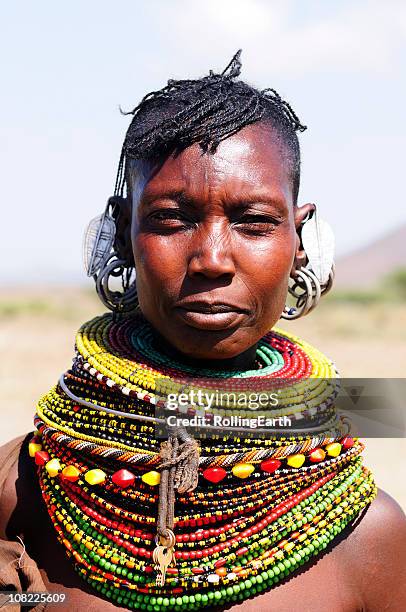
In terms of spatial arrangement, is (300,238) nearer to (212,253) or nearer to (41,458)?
(212,253)

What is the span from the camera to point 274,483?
1798mm

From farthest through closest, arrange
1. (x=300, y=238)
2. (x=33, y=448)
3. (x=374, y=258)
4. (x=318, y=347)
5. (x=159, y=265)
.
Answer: (x=374, y=258)
(x=318, y=347)
(x=300, y=238)
(x=33, y=448)
(x=159, y=265)

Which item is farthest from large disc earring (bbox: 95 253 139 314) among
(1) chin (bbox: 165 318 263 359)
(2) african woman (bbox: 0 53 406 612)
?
(1) chin (bbox: 165 318 263 359)

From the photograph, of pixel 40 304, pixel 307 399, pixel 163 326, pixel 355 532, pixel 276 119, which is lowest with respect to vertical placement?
pixel 40 304

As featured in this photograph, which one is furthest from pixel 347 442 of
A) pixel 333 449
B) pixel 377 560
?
pixel 377 560

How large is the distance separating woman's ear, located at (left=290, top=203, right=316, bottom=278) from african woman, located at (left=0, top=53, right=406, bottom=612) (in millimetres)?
112

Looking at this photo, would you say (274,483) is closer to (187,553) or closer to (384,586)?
(187,553)

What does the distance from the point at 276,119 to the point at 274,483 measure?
3.23ft

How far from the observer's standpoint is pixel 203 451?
1.78 metres

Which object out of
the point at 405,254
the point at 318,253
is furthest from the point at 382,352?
the point at 405,254

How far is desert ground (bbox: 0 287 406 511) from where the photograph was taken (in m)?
7.50

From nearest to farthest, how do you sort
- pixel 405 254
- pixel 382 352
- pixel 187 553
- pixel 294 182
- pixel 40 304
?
pixel 187 553 < pixel 294 182 < pixel 382 352 < pixel 40 304 < pixel 405 254

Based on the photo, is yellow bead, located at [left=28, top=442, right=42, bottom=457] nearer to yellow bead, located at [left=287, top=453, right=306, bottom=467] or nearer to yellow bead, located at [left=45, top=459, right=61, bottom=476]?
yellow bead, located at [left=45, top=459, right=61, bottom=476]

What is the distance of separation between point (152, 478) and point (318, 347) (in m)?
12.9
